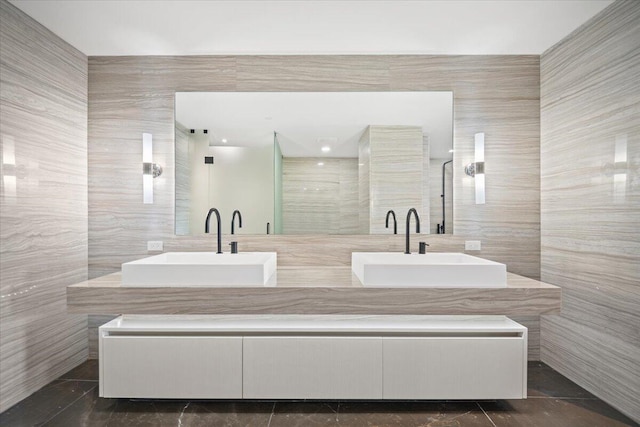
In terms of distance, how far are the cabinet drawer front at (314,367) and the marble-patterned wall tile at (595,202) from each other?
4.69 feet

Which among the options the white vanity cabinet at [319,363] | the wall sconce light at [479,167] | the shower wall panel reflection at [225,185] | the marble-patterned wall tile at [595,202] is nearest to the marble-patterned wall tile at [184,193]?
the shower wall panel reflection at [225,185]

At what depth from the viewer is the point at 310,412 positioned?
84.4 inches

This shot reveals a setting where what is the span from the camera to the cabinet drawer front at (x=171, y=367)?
7.00ft

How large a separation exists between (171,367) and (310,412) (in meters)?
0.85

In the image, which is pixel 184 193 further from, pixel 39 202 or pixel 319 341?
pixel 319 341

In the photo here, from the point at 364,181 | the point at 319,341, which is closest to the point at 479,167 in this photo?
the point at 364,181

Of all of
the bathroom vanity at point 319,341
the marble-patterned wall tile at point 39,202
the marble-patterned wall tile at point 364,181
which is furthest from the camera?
the marble-patterned wall tile at point 364,181

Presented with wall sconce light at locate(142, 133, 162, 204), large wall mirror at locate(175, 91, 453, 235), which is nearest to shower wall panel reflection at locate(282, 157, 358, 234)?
large wall mirror at locate(175, 91, 453, 235)

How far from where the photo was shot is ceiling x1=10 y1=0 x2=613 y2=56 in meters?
2.23

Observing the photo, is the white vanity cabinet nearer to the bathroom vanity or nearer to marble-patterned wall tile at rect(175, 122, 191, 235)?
the bathroom vanity

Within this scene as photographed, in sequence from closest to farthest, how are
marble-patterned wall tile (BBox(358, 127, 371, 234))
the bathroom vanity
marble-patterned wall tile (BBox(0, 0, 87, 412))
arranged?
the bathroom vanity < marble-patterned wall tile (BBox(0, 0, 87, 412)) < marble-patterned wall tile (BBox(358, 127, 371, 234))

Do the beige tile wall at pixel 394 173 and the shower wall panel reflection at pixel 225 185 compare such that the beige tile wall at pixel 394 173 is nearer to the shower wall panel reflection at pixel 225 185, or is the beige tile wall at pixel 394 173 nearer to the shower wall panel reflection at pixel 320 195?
the shower wall panel reflection at pixel 320 195

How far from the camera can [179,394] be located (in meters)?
2.13

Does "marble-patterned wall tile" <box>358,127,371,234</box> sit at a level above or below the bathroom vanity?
above
